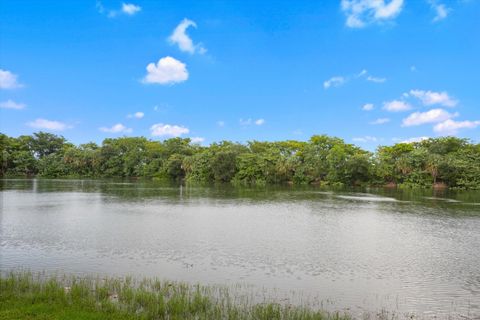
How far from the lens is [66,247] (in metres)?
16.3

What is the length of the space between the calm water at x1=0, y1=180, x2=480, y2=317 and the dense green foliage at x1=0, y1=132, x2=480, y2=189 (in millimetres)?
39305

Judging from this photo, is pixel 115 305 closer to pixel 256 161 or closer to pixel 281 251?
pixel 281 251

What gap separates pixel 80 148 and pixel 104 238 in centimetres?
9451

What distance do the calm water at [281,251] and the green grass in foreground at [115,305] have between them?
2373mm

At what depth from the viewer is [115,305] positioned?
28.0 ft

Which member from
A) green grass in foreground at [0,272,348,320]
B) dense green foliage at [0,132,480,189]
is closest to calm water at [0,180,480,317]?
green grass in foreground at [0,272,348,320]

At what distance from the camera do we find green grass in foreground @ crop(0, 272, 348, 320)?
300 inches

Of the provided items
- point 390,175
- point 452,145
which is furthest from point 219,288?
point 452,145

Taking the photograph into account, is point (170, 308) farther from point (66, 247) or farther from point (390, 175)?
point (390, 175)

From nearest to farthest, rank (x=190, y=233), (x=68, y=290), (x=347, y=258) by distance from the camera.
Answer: (x=68, y=290)
(x=347, y=258)
(x=190, y=233)

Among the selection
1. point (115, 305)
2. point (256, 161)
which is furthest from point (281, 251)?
point (256, 161)

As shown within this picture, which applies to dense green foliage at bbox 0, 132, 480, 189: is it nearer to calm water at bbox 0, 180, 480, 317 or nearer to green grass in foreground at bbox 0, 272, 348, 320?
calm water at bbox 0, 180, 480, 317

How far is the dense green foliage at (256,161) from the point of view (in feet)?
214

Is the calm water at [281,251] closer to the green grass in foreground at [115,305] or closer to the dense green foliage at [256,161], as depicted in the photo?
the green grass in foreground at [115,305]
